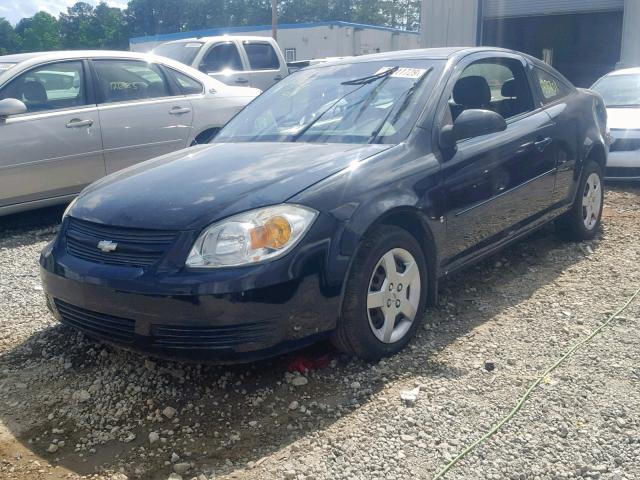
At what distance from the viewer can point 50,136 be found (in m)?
6.44

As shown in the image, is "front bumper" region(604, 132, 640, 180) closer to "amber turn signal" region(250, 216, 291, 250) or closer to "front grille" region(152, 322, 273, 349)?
"amber turn signal" region(250, 216, 291, 250)

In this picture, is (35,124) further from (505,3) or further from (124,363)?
(505,3)

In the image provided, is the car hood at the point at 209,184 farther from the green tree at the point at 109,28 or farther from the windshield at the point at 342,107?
the green tree at the point at 109,28

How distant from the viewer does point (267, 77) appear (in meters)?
13.3

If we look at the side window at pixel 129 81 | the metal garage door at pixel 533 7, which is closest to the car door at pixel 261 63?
the side window at pixel 129 81

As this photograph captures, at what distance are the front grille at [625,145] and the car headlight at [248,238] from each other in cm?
595

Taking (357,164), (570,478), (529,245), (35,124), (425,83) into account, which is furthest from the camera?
(35,124)

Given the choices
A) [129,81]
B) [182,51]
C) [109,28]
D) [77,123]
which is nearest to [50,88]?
[77,123]

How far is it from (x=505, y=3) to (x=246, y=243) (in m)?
20.4

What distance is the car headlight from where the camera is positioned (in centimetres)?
320

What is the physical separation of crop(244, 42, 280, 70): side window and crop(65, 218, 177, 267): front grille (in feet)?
33.4

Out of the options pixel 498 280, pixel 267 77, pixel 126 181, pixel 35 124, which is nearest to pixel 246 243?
pixel 126 181

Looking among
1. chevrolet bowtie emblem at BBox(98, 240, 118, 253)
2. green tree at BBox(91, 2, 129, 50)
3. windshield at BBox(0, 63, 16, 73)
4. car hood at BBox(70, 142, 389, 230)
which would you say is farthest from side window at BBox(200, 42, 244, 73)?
green tree at BBox(91, 2, 129, 50)

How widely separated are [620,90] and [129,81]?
20.5 feet
